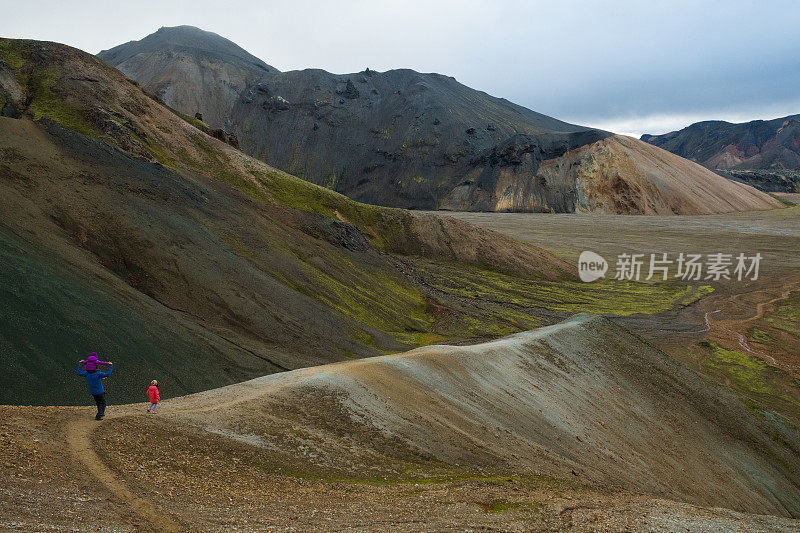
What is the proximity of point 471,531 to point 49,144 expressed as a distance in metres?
35.6

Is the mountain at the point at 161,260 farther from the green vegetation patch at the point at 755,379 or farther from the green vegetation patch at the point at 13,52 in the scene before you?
the green vegetation patch at the point at 755,379

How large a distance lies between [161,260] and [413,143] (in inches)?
5053

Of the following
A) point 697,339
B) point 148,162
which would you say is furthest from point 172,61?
point 697,339

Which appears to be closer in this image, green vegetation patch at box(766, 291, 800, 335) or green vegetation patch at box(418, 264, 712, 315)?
green vegetation patch at box(766, 291, 800, 335)

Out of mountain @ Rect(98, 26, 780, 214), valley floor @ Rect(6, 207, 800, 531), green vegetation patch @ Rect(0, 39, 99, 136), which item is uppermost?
mountain @ Rect(98, 26, 780, 214)

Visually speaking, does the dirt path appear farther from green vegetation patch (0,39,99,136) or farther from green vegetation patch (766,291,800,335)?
green vegetation patch (766,291,800,335)

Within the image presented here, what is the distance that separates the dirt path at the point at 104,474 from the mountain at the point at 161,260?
238 inches

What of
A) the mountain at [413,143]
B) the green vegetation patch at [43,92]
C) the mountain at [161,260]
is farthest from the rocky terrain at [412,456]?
the mountain at [413,143]

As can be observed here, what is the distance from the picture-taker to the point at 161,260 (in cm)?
2961

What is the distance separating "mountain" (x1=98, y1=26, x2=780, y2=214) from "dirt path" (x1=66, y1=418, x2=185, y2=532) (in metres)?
124

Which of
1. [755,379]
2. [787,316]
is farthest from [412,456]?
[787,316]

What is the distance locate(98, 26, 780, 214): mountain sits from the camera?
5113 inches

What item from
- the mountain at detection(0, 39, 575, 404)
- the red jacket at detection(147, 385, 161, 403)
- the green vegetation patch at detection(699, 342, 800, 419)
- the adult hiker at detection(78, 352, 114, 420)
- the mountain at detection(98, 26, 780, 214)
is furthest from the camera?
the mountain at detection(98, 26, 780, 214)

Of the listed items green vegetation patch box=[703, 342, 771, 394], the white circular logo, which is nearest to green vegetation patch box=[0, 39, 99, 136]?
green vegetation patch box=[703, 342, 771, 394]
